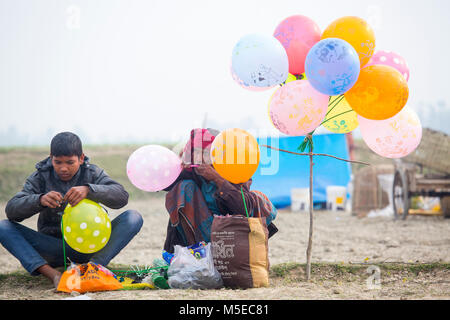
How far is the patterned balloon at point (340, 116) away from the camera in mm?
3891

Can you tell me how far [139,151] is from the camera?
400cm

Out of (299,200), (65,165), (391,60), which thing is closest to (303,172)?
(299,200)

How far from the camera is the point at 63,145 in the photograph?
12.2 ft

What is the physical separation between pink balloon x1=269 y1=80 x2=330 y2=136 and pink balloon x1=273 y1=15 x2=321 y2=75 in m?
0.25

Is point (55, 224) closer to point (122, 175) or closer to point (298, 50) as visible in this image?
point (298, 50)

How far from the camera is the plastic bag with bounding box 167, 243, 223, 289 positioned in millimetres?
3504

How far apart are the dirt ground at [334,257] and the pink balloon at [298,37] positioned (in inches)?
67.4

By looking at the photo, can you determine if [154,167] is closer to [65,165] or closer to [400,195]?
[65,165]

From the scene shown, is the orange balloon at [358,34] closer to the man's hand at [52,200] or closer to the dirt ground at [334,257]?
the dirt ground at [334,257]

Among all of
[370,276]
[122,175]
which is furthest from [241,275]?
[122,175]

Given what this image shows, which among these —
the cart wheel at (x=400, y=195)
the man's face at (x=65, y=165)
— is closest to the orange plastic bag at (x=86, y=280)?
the man's face at (x=65, y=165)

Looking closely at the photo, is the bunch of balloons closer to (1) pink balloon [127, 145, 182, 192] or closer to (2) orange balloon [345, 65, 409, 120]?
(2) orange balloon [345, 65, 409, 120]

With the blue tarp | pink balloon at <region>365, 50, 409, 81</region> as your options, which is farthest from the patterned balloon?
the blue tarp

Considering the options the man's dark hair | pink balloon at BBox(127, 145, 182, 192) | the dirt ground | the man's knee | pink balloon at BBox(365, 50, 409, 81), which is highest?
pink balloon at BBox(365, 50, 409, 81)
